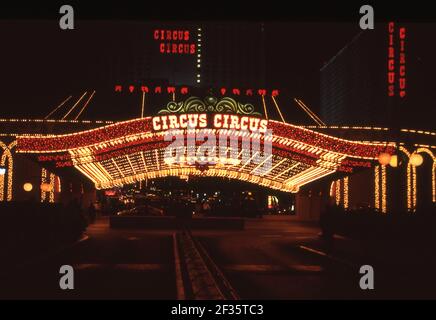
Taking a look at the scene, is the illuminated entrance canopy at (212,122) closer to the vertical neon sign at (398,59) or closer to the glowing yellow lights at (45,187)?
the vertical neon sign at (398,59)

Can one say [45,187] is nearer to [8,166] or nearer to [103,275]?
[8,166]

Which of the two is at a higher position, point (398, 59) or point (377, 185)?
point (398, 59)

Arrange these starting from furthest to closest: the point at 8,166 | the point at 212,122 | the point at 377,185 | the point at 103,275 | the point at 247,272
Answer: the point at 377,185, the point at 8,166, the point at 212,122, the point at 247,272, the point at 103,275

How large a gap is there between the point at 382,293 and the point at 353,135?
25.4 m

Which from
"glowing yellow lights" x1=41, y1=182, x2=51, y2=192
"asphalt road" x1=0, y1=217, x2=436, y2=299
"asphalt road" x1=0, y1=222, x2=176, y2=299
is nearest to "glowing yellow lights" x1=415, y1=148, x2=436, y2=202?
"asphalt road" x1=0, y1=217, x2=436, y2=299

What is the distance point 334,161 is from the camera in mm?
39781

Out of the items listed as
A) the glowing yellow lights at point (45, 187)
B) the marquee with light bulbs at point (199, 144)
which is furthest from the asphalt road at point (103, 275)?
the glowing yellow lights at point (45, 187)

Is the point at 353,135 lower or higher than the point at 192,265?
higher

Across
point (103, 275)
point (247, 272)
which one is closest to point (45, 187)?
point (247, 272)

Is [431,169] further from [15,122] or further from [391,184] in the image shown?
[15,122]

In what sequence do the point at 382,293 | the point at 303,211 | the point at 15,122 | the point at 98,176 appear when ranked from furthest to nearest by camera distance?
1. the point at 303,211
2. the point at 98,176
3. the point at 15,122
4. the point at 382,293
